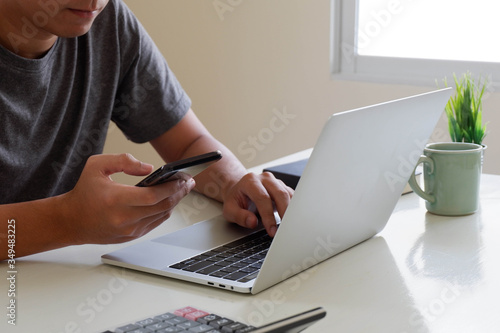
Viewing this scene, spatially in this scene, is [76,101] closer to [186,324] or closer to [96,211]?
[96,211]

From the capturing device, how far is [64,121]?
132cm

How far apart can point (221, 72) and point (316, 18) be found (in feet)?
1.57

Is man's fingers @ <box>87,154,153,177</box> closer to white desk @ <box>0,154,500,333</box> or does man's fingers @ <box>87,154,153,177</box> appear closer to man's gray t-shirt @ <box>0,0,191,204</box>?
white desk @ <box>0,154,500,333</box>

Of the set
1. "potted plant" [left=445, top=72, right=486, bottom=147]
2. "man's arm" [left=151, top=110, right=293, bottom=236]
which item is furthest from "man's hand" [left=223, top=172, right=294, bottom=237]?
"potted plant" [left=445, top=72, right=486, bottom=147]

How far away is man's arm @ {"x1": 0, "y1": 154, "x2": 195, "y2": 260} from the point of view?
0.82m

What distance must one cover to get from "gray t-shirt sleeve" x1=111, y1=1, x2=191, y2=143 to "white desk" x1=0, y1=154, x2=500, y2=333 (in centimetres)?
53

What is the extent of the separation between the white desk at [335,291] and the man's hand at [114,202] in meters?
0.05

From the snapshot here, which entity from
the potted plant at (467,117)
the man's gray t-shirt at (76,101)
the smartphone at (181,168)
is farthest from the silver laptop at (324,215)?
the man's gray t-shirt at (76,101)

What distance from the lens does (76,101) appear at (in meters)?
1.33

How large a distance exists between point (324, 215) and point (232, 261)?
5.2 inches

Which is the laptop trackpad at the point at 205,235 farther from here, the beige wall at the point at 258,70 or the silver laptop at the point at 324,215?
the beige wall at the point at 258,70

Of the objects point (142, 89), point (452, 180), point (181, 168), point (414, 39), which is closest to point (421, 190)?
point (452, 180)

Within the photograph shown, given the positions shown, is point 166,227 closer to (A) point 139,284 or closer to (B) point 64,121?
(A) point 139,284

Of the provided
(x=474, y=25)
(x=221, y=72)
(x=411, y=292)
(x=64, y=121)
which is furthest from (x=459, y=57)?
(x=411, y=292)
